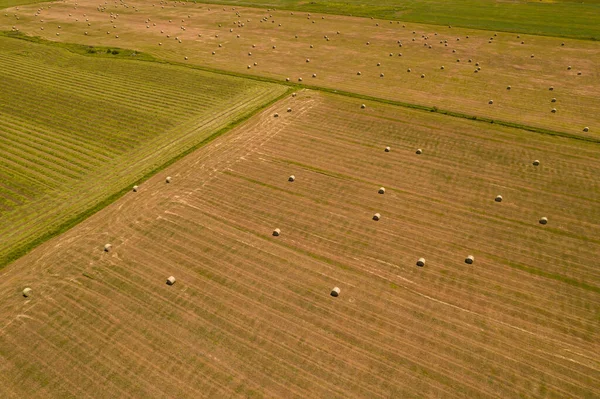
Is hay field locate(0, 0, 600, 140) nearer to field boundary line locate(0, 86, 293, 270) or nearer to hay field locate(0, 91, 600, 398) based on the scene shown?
hay field locate(0, 91, 600, 398)

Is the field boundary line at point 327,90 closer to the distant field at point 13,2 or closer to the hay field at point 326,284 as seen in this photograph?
the hay field at point 326,284

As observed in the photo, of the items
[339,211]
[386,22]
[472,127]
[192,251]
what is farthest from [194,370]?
[386,22]

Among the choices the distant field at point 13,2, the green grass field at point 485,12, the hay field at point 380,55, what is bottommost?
the distant field at point 13,2

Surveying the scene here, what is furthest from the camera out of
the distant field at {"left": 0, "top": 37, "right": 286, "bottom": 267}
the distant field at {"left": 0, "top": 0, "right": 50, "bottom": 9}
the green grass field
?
the distant field at {"left": 0, "top": 0, "right": 50, "bottom": 9}

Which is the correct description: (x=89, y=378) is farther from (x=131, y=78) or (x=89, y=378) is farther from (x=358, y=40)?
(x=358, y=40)

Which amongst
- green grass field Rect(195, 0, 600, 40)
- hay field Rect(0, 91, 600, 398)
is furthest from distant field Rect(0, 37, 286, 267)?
green grass field Rect(195, 0, 600, 40)

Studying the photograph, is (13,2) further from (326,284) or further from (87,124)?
(326,284)

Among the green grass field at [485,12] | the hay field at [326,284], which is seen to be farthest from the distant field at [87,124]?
the green grass field at [485,12]
